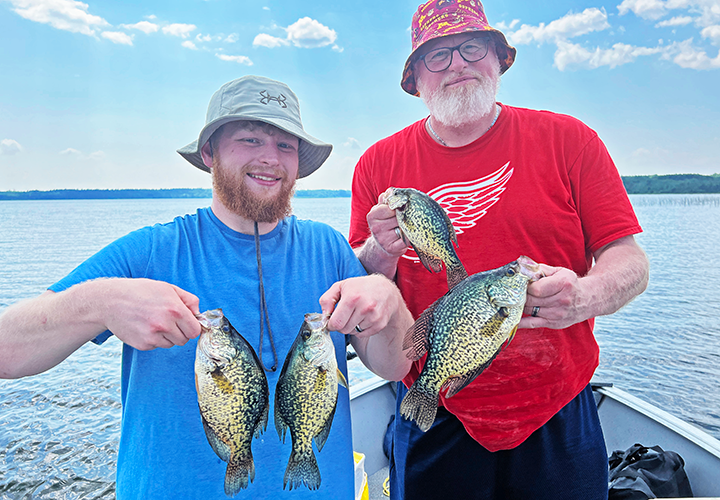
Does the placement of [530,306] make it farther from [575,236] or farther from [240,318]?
[240,318]

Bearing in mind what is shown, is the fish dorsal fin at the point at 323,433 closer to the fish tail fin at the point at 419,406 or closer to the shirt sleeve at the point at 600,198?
the fish tail fin at the point at 419,406

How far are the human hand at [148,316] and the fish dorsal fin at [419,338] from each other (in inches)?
37.6

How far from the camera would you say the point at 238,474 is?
174cm

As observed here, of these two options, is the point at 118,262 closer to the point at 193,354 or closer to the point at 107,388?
the point at 193,354

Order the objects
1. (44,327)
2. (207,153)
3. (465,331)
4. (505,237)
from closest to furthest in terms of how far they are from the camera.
Answer: (44,327)
(465,331)
(505,237)
(207,153)

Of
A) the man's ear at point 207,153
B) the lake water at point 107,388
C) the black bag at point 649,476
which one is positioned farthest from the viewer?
the lake water at point 107,388

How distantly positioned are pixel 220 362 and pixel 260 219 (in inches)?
34.2

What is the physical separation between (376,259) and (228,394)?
119 centimetres

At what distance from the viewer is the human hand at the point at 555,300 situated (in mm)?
1846

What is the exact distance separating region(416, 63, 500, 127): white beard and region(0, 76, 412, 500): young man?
0.81m

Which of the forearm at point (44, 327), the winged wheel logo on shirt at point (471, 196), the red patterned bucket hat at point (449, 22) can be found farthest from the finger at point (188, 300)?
the red patterned bucket hat at point (449, 22)

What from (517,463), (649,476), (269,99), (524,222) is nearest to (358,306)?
(524,222)

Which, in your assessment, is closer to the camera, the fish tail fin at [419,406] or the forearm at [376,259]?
the fish tail fin at [419,406]

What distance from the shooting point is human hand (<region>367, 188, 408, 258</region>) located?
2.20 metres
